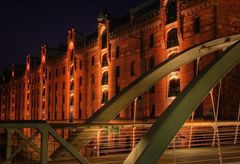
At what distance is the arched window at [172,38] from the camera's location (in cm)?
3024

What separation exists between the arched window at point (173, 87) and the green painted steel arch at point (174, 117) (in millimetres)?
21117

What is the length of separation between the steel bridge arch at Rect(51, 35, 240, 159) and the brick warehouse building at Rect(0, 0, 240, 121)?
5.10 ft

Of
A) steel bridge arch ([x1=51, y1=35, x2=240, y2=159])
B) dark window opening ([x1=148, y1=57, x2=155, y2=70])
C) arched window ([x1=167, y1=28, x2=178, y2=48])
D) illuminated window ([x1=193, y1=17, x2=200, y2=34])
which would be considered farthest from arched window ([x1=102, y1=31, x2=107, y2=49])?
steel bridge arch ([x1=51, y1=35, x2=240, y2=159])

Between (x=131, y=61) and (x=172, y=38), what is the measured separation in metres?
6.65

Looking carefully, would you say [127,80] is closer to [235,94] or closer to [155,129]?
[235,94]

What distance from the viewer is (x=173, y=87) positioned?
3023 cm

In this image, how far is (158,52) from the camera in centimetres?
3225

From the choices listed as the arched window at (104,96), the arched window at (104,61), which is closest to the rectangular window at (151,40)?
the arched window at (104,61)

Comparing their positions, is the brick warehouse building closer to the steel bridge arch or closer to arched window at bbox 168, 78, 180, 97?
arched window at bbox 168, 78, 180, 97

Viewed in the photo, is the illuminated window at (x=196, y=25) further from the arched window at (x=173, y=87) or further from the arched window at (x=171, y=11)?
the arched window at (x=173, y=87)

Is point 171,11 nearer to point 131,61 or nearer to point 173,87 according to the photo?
point 173,87

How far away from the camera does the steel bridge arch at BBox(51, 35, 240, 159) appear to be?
1045cm

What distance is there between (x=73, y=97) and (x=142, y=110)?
16827 millimetres

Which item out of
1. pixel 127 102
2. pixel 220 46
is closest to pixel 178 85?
pixel 220 46
